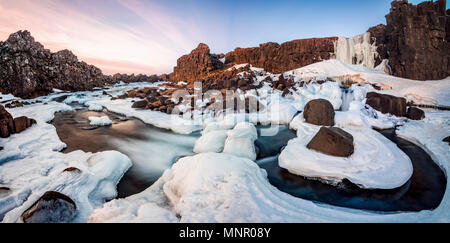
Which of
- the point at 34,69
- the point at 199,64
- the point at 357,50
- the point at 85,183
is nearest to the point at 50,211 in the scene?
the point at 85,183

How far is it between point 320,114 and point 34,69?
1309 inches

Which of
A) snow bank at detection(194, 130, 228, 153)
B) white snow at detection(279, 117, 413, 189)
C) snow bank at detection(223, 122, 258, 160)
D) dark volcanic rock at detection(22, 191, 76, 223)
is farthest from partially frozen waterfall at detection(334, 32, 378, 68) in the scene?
dark volcanic rock at detection(22, 191, 76, 223)

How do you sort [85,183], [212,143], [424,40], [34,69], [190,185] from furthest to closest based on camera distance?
[34,69], [424,40], [212,143], [85,183], [190,185]

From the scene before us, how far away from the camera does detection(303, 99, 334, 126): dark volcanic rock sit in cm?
814

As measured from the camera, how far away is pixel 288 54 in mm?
31031

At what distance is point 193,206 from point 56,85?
35688 mm

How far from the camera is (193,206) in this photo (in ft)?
9.14

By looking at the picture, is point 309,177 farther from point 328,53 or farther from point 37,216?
point 328,53

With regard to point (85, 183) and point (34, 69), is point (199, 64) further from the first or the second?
point (85, 183)

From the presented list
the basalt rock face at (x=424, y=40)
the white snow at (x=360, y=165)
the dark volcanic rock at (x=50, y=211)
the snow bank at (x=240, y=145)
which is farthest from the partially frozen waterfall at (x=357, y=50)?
the dark volcanic rock at (x=50, y=211)

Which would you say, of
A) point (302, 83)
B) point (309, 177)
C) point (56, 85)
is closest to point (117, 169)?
point (309, 177)

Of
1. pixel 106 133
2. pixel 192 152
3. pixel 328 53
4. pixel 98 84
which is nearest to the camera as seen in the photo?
pixel 192 152

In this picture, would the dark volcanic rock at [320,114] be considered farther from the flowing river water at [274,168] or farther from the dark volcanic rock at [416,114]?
the dark volcanic rock at [416,114]

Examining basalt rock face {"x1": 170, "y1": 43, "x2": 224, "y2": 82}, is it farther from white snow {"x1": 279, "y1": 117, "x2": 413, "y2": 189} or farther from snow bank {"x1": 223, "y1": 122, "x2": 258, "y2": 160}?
white snow {"x1": 279, "y1": 117, "x2": 413, "y2": 189}
